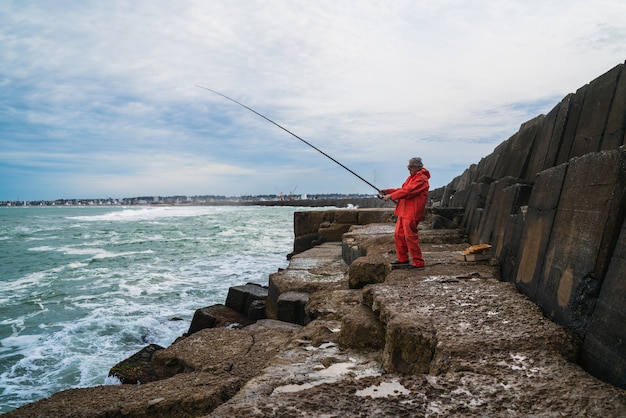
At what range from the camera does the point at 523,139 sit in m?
6.97

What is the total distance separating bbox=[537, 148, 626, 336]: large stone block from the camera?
7.59 ft

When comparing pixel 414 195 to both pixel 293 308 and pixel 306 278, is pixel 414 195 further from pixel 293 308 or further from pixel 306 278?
pixel 306 278

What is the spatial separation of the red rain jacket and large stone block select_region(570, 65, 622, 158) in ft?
5.47

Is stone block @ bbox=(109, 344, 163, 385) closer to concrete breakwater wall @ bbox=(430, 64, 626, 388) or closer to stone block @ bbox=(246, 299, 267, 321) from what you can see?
stone block @ bbox=(246, 299, 267, 321)

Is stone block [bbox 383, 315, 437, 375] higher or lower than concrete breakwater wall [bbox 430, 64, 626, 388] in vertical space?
lower

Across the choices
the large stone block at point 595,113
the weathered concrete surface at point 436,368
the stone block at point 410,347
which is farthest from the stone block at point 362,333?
the large stone block at point 595,113

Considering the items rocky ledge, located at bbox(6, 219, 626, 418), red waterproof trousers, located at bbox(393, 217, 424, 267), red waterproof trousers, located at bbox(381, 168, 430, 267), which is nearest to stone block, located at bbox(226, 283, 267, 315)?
rocky ledge, located at bbox(6, 219, 626, 418)

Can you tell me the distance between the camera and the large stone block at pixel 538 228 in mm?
3180

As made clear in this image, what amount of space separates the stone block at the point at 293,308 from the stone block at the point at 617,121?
3.91 meters

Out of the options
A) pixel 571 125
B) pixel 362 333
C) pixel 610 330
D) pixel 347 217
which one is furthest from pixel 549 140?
pixel 347 217

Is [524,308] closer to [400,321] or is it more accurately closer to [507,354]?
[507,354]

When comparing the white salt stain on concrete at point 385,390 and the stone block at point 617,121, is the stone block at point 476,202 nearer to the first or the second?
the stone block at point 617,121

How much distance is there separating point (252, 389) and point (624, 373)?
193cm

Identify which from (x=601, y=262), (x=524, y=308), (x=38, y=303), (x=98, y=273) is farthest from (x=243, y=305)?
(x=98, y=273)
